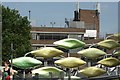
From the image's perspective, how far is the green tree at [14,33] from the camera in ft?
98.3

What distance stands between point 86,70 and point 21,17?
18741 millimetres

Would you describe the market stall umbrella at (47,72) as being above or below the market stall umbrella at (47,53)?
below

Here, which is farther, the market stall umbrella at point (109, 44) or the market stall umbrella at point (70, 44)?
the market stall umbrella at point (109, 44)

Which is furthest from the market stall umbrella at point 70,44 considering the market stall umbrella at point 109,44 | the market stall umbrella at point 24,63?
the market stall umbrella at point 24,63

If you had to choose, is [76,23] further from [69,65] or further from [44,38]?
[69,65]

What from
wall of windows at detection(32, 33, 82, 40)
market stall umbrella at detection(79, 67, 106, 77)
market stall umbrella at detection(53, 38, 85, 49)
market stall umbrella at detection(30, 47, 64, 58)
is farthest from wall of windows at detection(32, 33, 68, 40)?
market stall umbrella at detection(79, 67, 106, 77)

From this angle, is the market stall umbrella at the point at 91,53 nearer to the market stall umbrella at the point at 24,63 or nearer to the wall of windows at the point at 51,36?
the market stall umbrella at the point at 24,63

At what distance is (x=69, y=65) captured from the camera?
14.6 m

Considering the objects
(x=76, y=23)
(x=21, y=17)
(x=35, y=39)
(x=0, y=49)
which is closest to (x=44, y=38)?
(x=35, y=39)

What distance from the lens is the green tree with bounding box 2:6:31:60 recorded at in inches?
1179

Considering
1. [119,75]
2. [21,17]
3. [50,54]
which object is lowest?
[119,75]

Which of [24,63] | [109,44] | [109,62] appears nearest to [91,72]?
[109,62]

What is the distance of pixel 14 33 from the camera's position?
31453mm

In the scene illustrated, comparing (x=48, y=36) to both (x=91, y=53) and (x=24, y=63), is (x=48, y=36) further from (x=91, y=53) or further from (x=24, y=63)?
(x=24, y=63)
